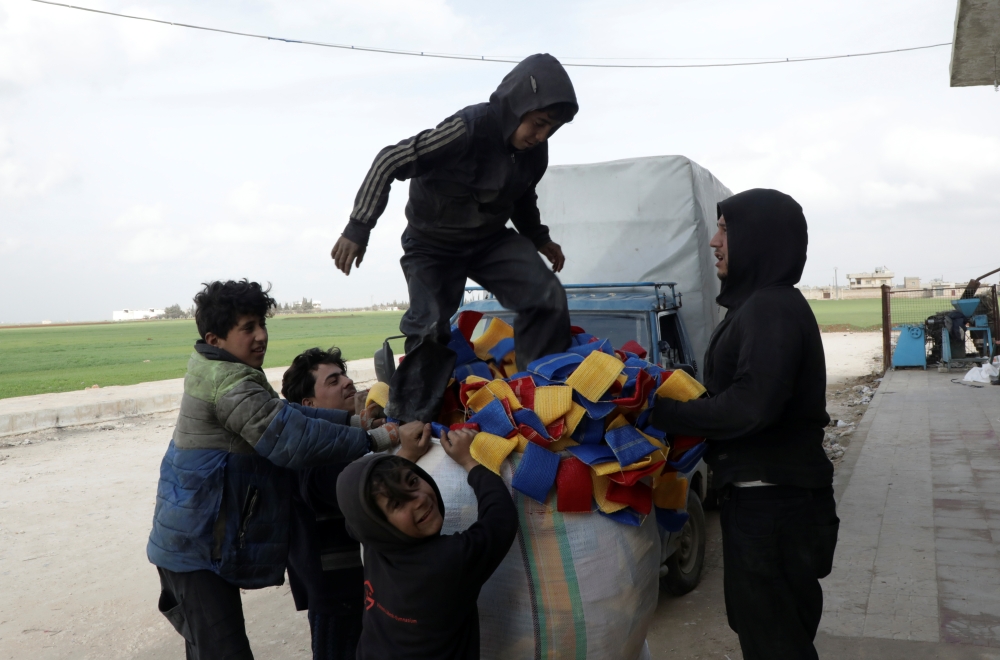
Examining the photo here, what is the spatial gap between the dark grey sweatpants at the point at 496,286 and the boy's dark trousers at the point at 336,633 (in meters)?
1.02

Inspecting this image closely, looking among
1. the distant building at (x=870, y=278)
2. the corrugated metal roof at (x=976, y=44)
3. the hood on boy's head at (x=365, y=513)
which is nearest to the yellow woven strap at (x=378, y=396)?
the hood on boy's head at (x=365, y=513)

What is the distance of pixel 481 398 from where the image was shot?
254 cm

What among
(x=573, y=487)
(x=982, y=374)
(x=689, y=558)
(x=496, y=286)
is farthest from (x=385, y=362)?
(x=982, y=374)

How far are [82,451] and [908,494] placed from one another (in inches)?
405

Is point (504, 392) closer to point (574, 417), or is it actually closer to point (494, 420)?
point (494, 420)

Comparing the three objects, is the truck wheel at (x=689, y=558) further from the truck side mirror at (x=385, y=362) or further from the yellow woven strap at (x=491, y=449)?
the yellow woven strap at (x=491, y=449)

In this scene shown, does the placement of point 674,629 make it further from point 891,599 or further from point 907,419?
point 907,419

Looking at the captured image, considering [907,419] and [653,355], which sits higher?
[653,355]

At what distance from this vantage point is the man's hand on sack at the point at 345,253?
2.60 meters

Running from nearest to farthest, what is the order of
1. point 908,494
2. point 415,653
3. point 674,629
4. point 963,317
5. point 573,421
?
point 415,653, point 573,421, point 674,629, point 908,494, point 963,317

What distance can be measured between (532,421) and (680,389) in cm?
50

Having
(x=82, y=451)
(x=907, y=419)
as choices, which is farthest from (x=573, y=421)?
(x=82, y=451)

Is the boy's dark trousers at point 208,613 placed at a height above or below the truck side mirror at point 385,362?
below

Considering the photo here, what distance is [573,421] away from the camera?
92.6 inches
